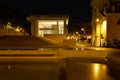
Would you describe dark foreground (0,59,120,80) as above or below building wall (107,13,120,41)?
below

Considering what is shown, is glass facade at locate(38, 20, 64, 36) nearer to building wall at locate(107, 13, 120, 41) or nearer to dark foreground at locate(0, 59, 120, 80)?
building wall at locate(107, 13, 120, 41)

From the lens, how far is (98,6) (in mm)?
58875

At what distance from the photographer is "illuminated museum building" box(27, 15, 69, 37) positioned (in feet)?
248

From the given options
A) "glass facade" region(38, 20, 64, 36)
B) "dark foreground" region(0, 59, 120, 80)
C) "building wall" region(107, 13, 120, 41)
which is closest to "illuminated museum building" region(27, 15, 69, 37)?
"glass facade" region(38, 20, 64, 36)

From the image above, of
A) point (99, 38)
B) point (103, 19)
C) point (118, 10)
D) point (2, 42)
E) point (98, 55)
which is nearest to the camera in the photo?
point (98, 55)

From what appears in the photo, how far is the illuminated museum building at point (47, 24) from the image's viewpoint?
7548 cm

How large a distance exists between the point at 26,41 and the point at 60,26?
3773cm

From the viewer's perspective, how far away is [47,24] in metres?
81.4

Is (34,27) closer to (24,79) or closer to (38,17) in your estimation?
(38,17)

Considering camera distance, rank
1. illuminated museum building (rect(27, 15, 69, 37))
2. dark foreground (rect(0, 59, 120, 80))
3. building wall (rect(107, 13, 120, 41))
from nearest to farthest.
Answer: dark foreground (rect(0, 59, 120, 80))
building wall (rect(107, 13, 120, 41))
illuminated museum building (rect(27, 15, 69, 37))

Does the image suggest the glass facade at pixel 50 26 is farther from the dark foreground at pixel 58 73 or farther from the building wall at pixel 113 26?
the dark foreground at pixel 58 73

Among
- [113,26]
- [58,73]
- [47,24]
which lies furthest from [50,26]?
[58,73]

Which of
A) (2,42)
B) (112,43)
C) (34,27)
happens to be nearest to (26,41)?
(2,42)

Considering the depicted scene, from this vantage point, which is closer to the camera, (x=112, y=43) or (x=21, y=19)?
(x=112, y=43)
